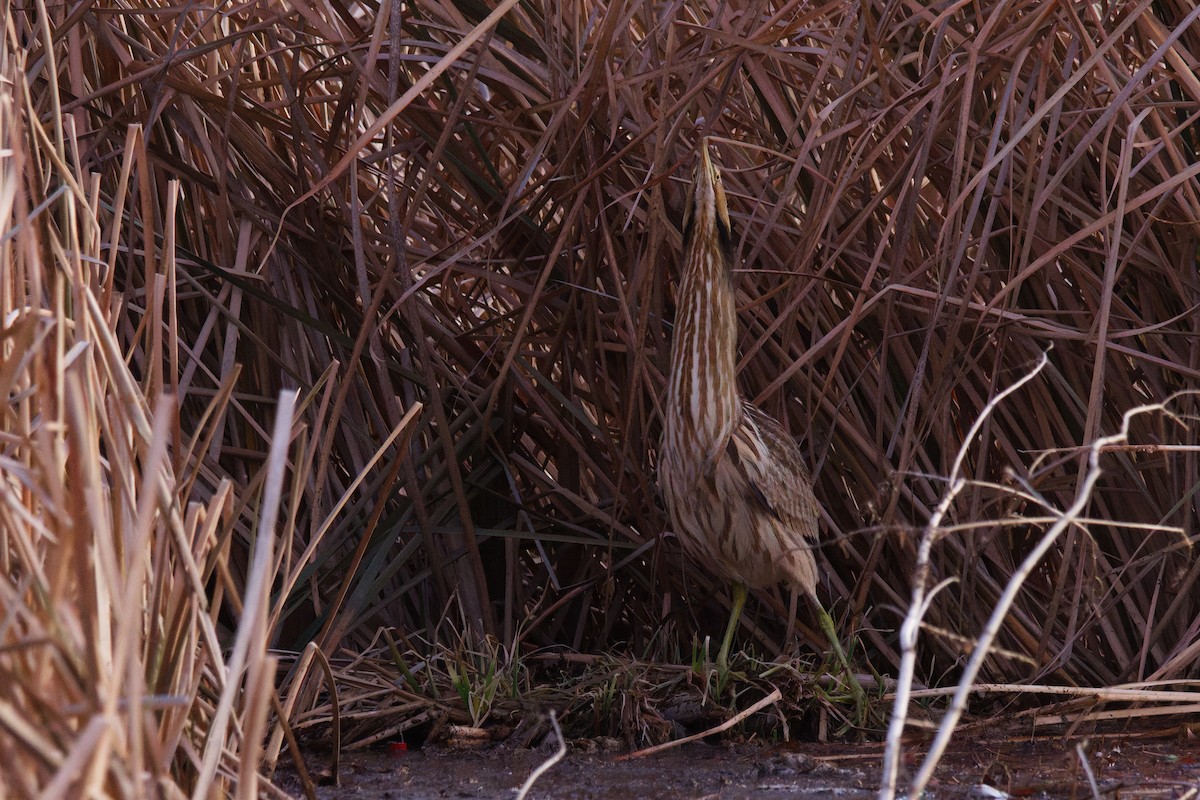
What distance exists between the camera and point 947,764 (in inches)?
66.5

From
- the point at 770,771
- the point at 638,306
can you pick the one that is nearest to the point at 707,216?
the point at 638,306

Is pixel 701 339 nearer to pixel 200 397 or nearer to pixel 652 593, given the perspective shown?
pixel 652 593

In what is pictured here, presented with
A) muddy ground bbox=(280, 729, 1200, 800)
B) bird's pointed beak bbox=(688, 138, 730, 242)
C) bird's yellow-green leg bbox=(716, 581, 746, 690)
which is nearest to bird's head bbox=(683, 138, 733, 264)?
bird's pointed beak bbox=(688, 138, 730, 242)

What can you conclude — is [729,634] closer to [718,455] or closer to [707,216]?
[718,455]

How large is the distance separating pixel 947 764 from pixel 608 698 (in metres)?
0.47

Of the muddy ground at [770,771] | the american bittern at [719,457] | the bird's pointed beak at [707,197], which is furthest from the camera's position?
the american bittern at [719,457]

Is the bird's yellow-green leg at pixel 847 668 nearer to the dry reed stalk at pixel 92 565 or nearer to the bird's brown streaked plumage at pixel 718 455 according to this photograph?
the bird's brown streaked plumage at pixel 718 455

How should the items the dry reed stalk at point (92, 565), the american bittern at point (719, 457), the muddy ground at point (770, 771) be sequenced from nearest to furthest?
1. the dry reed stalk at point (92, 565)
2. the muddy ground at point (770, 771)
3. the american bittern at point (719, 457)

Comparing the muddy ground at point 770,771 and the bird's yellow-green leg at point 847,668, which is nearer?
the muddy ground at point 770,771

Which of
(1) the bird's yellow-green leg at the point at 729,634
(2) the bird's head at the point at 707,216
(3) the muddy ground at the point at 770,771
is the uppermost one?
(2) the bird's head at the point at 707,216

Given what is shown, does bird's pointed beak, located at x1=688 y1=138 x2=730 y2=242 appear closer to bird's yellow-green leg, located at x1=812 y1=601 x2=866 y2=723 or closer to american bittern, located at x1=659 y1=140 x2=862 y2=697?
american bittern, located at x1=659 y1=140 x2=862 y2=697

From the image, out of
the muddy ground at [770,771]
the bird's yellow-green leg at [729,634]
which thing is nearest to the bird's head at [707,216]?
the bird's yellow-green leg at [729,634]

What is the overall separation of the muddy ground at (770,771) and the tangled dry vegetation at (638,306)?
8 cm

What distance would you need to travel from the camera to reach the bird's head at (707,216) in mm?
1851
